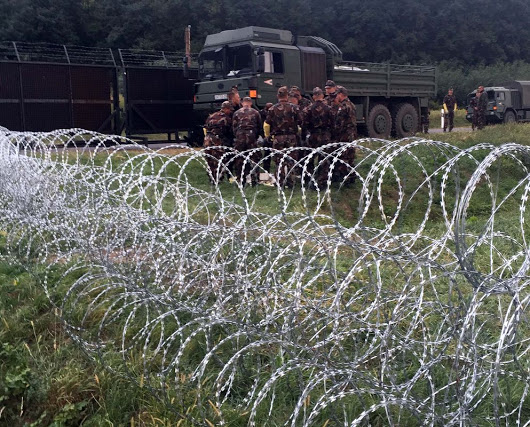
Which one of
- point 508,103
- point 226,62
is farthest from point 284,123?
Result: point 508,103

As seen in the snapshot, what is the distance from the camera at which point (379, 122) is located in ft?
51.6

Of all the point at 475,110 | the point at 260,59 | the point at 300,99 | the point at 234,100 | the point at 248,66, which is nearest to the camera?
the point at 234,100

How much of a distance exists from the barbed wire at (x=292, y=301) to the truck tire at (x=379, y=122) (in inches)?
300

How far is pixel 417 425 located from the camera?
3.33 m

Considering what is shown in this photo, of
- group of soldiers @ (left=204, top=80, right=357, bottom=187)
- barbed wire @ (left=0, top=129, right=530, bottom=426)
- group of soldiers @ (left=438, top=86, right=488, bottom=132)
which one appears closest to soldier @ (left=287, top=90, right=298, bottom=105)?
group of soldiers @ (left=204, top=80, right=357, bottom=187)

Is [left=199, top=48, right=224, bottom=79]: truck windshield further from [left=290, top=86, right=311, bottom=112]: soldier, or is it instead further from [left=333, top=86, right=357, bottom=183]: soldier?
[left=333, top=86, right=357, bottom=183]: soldier

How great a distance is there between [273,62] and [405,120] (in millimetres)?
5523

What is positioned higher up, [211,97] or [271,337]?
[211,97]

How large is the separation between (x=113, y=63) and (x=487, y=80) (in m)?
31.6

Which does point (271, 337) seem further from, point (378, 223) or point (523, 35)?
point (523, 35)

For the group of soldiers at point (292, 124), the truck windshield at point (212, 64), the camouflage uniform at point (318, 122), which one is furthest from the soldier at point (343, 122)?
the truck windshield at point (212, 64)

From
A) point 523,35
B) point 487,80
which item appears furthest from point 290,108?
point 523,35

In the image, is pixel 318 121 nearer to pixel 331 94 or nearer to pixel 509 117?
pixel 331 94

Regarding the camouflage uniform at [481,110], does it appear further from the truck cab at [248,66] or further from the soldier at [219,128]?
the soldier at [219,128]
